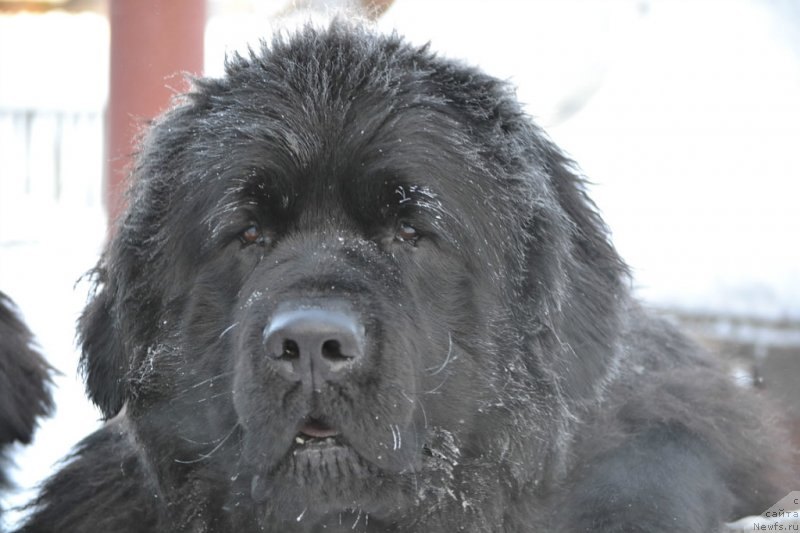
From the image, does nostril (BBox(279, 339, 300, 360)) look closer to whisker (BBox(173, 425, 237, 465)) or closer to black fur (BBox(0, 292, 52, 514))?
whisker (BBox(173, 425, 237, 465))

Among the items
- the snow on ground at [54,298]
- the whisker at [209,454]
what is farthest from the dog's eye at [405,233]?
the snow on ground at [54,298]

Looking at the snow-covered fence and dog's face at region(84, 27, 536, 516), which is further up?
the snow-covered fence

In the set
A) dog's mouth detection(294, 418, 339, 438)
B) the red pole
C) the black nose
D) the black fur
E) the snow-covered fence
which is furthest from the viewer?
the snow-covered fence

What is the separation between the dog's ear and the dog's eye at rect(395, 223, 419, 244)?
2.86 feet

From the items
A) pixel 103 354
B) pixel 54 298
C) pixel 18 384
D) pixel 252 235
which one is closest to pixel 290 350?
pixel 252 235

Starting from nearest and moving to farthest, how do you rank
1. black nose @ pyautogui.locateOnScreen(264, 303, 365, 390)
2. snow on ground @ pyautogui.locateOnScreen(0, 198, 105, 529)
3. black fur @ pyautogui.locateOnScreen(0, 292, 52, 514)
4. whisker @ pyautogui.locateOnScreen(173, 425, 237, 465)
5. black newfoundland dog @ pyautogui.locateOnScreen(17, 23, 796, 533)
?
black nose @ pyautogui.locateOnScreen(264, 303, 365, 390) < black newfoundland dog @ pyautogui.locateOnScreen(17, 23, 796, 533) < whisker @ pyautogui.locateOnScreen(173, 425, 237, 465) < black fur @ pyautogui.locateOnScreen(0, 292, 52, 514) < snow on ground @ pyautogui.locateOnScreen(0, 198, 105, 529)

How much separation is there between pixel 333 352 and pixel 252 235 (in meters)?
0.58

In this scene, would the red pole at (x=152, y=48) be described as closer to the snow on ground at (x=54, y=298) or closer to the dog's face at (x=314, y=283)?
the snow on ground at (x=54, y=298)

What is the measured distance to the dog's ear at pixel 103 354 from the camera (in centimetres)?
301

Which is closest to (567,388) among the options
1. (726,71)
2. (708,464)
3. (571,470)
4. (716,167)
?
(571,470)

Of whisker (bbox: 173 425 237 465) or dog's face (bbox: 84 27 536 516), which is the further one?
whisker (bbox: 173 425 237 465)

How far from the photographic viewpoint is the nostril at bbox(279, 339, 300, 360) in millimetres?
2383

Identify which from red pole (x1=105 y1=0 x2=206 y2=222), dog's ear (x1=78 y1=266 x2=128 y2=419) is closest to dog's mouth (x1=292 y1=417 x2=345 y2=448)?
dog's ear (x1=78 y1=266 x2=128 y2=419)

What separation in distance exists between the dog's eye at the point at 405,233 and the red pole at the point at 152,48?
195 centimetres
